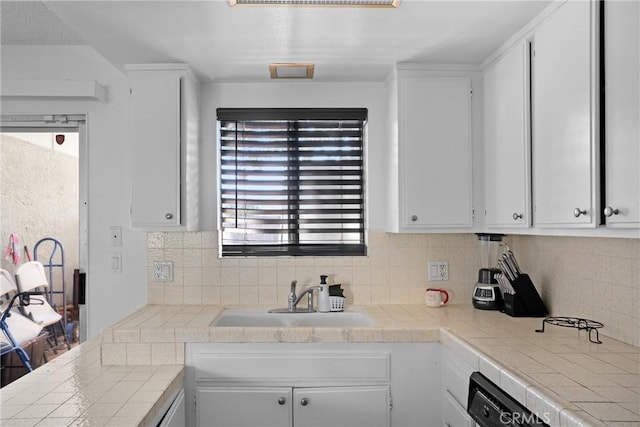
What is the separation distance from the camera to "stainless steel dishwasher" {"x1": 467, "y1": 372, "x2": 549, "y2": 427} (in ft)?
4.60

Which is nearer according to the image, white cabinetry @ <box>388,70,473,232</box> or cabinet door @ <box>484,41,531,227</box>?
cabinet door @ <box>484,41,531,227</box>

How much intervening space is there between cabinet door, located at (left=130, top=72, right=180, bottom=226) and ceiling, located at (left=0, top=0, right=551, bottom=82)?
0.54 feet

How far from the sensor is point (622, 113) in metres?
1.44

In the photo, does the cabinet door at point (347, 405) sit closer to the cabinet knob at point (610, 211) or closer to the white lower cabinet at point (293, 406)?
the white lower cabinet at point (293, 406)

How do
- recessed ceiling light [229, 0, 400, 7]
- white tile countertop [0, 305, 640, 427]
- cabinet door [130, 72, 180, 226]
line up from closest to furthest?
white tile countertop [0, 305, 640, 427] → recessed ceiling light [229, 0, 400, 7] → cabinet door [130, 72, 180, 226]

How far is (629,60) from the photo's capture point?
141 cm

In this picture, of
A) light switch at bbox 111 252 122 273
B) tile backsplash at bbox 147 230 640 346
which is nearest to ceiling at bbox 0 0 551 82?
tile backsplash at bbox 147 230 640 346

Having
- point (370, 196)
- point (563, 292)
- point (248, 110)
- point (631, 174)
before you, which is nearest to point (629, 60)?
point (631, 174)

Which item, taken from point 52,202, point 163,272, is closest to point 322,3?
point 163,272

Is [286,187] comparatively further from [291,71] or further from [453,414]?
[453,414]

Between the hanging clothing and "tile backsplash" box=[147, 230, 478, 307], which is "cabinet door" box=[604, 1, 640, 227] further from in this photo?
the hanging clothing

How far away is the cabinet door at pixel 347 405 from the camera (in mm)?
2234

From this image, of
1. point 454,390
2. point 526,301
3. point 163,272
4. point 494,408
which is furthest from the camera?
point 163,272

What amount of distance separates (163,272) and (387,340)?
4.59 ft
